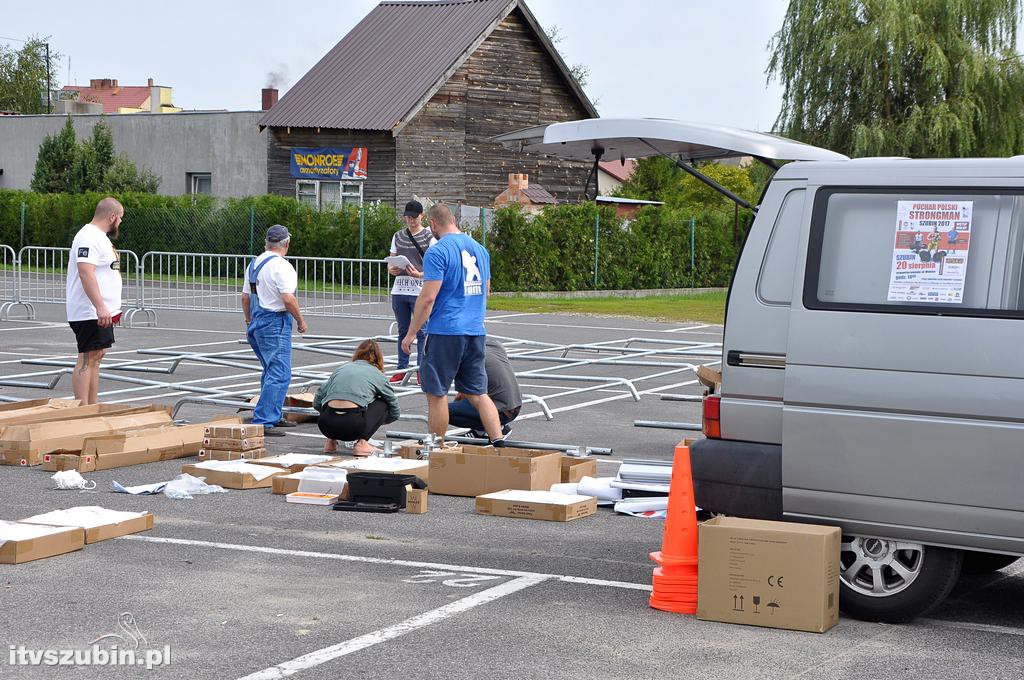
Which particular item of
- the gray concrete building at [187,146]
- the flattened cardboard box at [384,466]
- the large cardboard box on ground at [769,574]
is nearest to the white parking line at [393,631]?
the large cardboard box on ground at [769,574]

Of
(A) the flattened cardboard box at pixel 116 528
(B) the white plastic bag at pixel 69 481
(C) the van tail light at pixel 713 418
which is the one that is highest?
(C) the van tail light at pixel 713 418

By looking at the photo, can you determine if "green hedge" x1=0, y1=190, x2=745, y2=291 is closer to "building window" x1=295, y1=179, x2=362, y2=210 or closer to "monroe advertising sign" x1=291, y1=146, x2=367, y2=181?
"building window" x1=295, y1=179, x2=362, y2=210

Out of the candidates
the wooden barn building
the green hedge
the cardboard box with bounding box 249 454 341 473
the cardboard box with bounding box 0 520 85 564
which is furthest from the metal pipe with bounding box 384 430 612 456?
the wooden barn building

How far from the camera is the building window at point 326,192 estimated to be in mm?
40938

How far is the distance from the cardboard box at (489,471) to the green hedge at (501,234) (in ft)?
75.9

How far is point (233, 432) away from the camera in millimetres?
10070

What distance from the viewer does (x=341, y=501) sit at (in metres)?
8.72

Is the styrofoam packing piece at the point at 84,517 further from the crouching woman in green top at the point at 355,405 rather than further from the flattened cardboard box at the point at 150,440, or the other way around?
the crouching woman in green top at the point at 355,405

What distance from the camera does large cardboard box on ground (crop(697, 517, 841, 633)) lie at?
19.4 feet

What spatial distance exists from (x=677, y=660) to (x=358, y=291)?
22.5 metres

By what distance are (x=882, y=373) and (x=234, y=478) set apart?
4885 millimetres

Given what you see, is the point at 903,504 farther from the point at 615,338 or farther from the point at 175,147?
the point at 175,147

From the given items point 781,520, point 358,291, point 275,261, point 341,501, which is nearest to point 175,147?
point 358,291

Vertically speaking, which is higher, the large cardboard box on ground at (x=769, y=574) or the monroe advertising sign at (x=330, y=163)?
the monroe advertising sign at (x=330, y=163)
